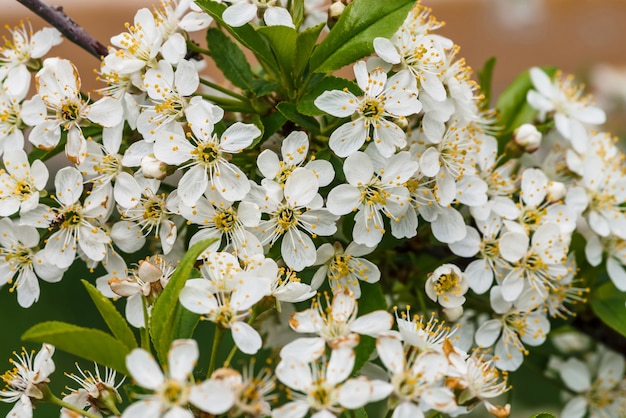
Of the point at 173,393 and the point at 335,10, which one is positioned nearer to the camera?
the point at 173,393

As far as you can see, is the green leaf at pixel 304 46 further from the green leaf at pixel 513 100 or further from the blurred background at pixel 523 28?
the blurred background at pixel 523 28

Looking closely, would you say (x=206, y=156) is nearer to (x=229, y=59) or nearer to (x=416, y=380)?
(x=229, y=59)

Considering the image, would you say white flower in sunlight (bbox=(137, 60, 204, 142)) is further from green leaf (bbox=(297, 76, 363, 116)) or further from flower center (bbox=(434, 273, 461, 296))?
flower center (bbox=(434, 273, 461, 296))

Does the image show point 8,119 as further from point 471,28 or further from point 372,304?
point 471,28

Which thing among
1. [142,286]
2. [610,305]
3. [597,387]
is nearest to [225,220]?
[142,286]

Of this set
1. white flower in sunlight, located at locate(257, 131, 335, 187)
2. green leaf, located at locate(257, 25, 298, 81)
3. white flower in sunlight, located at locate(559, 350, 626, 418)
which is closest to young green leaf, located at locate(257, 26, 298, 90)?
green leaf, located at locate(257, 25, 298, 81)
